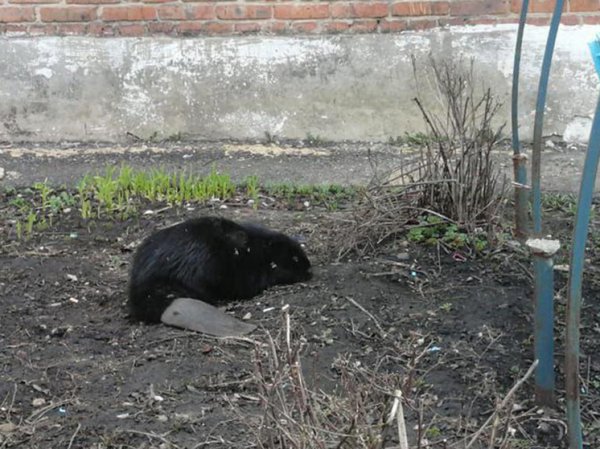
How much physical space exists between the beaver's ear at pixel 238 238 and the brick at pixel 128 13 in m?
3.11

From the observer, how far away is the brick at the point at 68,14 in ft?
23.9

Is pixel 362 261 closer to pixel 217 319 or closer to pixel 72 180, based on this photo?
pixel 217 319

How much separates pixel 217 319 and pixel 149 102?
3.65m

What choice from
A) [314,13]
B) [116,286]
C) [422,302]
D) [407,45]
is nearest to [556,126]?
[407,45]

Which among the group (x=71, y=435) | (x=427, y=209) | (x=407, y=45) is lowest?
(x=71, y=435)

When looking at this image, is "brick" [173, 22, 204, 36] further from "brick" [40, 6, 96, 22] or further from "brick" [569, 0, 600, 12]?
"brick" [569, 0, 600, 12]

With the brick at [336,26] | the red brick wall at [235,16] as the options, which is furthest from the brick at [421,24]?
the brick at [336,26]

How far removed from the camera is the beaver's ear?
4770 mm

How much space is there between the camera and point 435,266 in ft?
15.1

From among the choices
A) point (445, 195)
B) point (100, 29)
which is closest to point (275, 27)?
point (100, 29)

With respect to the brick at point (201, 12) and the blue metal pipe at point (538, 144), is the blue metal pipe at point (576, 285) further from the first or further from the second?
the brick at point (201, 12)

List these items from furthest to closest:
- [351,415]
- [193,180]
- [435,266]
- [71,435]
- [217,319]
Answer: [193,180], [435,266], [217,319], [71,435], [351,415]

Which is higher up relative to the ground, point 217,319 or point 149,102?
point 149,102

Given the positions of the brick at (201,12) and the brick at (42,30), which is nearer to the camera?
the brick at (201,12)
